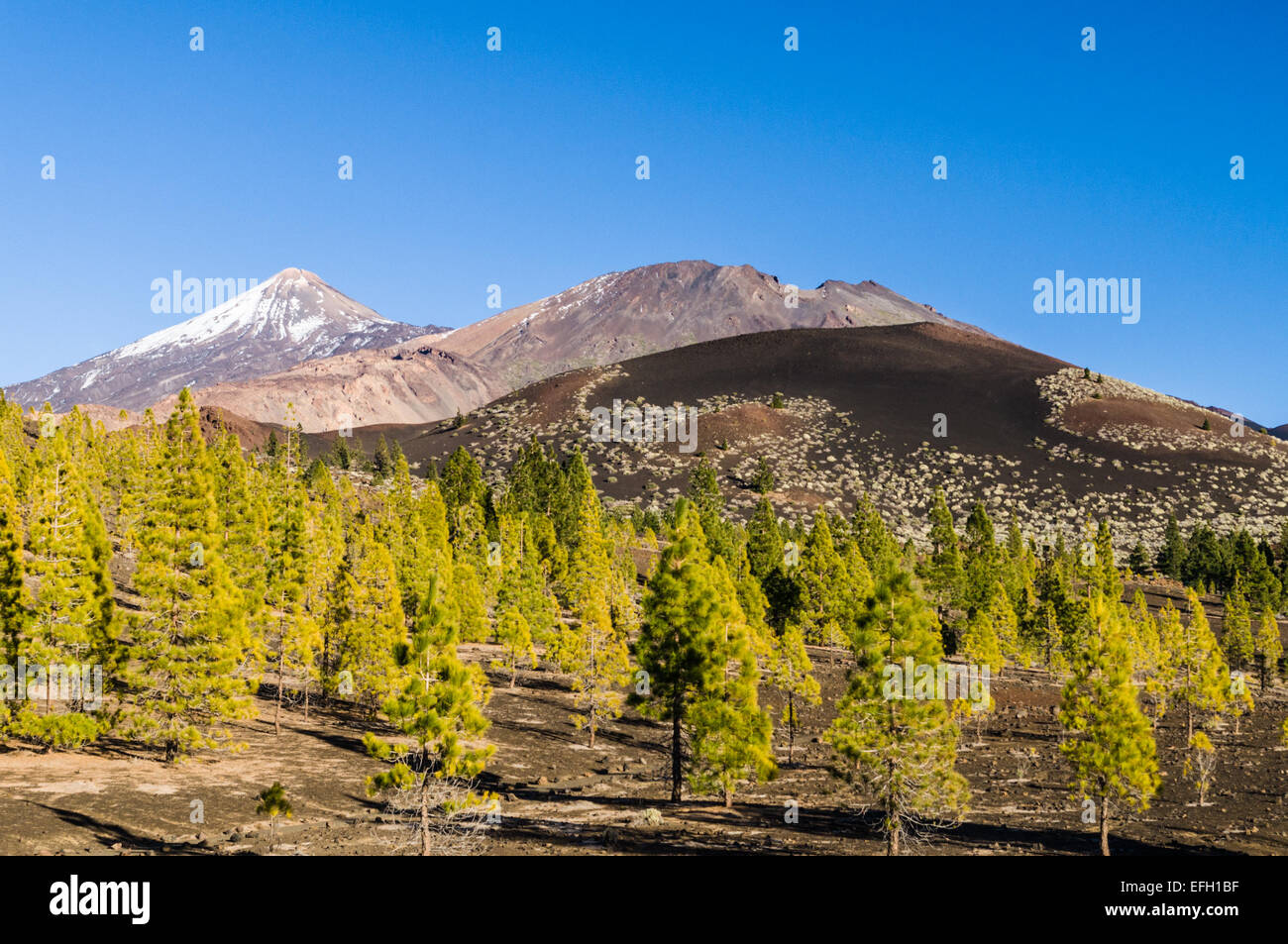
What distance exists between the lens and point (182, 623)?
1446 inches

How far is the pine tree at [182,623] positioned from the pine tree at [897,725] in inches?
926

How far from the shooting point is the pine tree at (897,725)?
28719 millimetres

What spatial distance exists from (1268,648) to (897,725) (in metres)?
57.6

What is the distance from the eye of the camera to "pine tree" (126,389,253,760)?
3628cm

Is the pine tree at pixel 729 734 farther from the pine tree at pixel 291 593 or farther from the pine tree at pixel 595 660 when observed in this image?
the pine tree at pixel 291 593

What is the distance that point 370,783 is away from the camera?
26750 millimetres

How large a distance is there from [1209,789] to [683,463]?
5206 inches

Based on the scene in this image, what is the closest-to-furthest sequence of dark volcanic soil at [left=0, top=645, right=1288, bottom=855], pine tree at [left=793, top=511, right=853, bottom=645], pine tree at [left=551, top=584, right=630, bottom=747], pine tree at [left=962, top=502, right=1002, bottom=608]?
dark volcanic soil at [left=0, top=645, right=1288, bottom=855]
pine tree at [left=551, top=584, right=630, bottom=747]
pine tree at [left=793, top=511, right=853, bottom=645]
pine tree at [left=962, top=502, right=1002, bottom=608]

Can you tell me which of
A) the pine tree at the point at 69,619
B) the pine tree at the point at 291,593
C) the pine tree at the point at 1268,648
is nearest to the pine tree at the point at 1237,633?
the pine tree at the point at 1268,648

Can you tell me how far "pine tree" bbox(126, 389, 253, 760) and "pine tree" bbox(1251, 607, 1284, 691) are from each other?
226ft

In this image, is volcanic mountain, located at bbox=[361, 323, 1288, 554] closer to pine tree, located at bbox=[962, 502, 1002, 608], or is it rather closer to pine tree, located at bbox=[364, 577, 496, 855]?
pine tree, located at bbox=[962, 502, 1002, 608]

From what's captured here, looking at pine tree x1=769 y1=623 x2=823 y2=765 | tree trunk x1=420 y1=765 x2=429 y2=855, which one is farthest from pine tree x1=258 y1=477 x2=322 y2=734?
pine tree x1=769 y1=623 x2=823 y2=765
